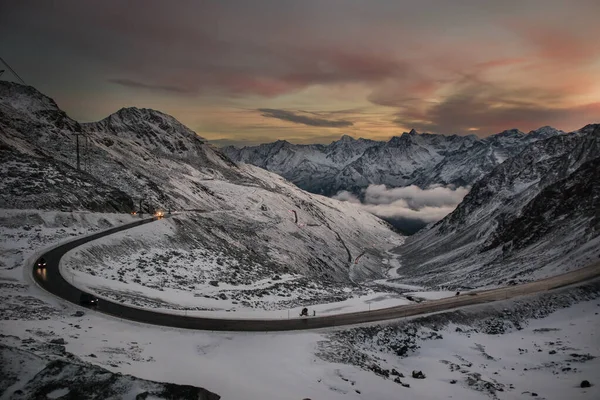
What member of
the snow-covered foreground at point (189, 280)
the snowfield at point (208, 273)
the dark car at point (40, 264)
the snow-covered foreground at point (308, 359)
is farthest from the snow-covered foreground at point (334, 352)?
the snowfield at point (208, 273)

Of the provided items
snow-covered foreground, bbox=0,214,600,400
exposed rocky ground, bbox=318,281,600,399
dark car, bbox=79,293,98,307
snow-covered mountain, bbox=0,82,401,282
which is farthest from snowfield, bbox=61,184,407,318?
exposed rocky ground, bbox=318,281,600,399

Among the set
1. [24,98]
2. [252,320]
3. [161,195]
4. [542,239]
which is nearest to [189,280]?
[252,320]

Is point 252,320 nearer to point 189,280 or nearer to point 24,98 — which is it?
point 189,280

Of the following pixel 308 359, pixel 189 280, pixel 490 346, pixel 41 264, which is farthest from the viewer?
pixel 189 280

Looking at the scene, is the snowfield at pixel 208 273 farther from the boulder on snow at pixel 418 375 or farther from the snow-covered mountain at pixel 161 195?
the boulder on snow at pixel 418 375

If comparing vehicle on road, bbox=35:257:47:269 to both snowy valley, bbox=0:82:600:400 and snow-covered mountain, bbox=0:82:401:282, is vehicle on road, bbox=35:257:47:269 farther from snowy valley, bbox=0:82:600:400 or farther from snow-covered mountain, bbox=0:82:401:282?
snow-covered mountain, bbox=0:82:401:282
